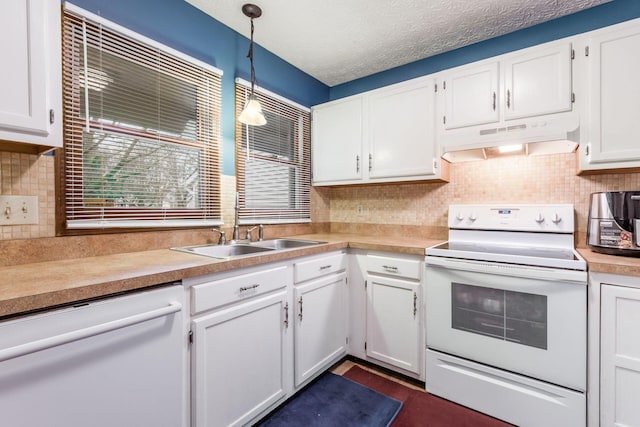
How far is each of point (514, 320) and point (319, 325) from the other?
1.12m

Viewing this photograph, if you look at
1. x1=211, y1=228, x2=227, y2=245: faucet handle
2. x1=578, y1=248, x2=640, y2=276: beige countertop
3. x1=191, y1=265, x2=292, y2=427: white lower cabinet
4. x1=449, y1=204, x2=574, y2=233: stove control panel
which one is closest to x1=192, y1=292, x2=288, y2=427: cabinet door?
x1=191, y1=265, x2=292, y2=427: white lower cabinet

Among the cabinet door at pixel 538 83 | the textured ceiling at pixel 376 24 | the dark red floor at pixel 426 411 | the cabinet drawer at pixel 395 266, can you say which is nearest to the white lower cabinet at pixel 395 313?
the cabinet drawer at pixel 395 266

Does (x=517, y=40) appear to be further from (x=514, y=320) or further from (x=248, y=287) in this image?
(x=248, y=287)

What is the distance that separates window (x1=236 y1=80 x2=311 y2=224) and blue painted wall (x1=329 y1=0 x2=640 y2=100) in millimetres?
803

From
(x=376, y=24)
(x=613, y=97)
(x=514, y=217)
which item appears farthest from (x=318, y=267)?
(x=613, y=97)

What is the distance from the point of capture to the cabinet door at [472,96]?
191 cm

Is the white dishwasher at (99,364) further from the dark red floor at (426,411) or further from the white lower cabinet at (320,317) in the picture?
the dark red floor at (426,411)

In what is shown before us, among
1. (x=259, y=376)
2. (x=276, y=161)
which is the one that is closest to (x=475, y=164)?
(x=276, y=161)

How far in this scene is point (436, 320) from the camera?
5.96 ft

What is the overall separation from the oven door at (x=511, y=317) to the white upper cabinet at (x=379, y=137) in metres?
0.81

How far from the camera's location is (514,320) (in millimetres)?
1581

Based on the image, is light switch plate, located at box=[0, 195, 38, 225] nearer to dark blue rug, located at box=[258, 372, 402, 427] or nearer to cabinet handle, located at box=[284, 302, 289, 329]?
cabinet handle, located at box=[284, 302, 289, 329]

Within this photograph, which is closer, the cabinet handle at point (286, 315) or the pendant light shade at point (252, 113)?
the cabinet handle at point (286, 315)

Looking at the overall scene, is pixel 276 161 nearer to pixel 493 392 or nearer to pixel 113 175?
pixel 113 175
